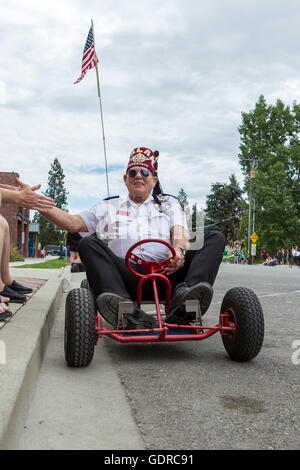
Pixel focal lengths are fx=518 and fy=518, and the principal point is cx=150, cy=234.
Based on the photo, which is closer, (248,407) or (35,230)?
(248,407)

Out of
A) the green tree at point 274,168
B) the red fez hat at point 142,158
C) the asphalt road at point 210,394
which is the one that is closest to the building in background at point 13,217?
the green tree at point 274,168

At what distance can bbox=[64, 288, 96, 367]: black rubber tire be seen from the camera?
3.26m

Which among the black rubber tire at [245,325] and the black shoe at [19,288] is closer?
the black rubber tire at [245,325]

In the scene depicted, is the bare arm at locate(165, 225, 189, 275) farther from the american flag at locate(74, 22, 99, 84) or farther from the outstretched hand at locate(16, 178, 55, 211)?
the american flag at locate(74, 22, 99, 84)

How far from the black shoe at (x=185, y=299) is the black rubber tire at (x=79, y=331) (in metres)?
0.65

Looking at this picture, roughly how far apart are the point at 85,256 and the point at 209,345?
137 centimetres

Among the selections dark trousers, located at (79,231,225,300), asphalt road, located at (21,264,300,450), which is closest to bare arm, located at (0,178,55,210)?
dark trousers, located at (79,231,225,300)

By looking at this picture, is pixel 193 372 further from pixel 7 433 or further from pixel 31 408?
pixel 7 433

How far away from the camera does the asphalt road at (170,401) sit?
86.9 inches

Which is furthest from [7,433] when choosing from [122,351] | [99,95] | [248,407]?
[99,95]

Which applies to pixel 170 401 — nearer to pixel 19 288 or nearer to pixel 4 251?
pixel 4 251

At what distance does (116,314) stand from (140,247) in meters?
0.72

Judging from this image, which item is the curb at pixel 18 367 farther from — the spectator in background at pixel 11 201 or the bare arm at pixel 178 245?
the bare arm at pixel 178 245
